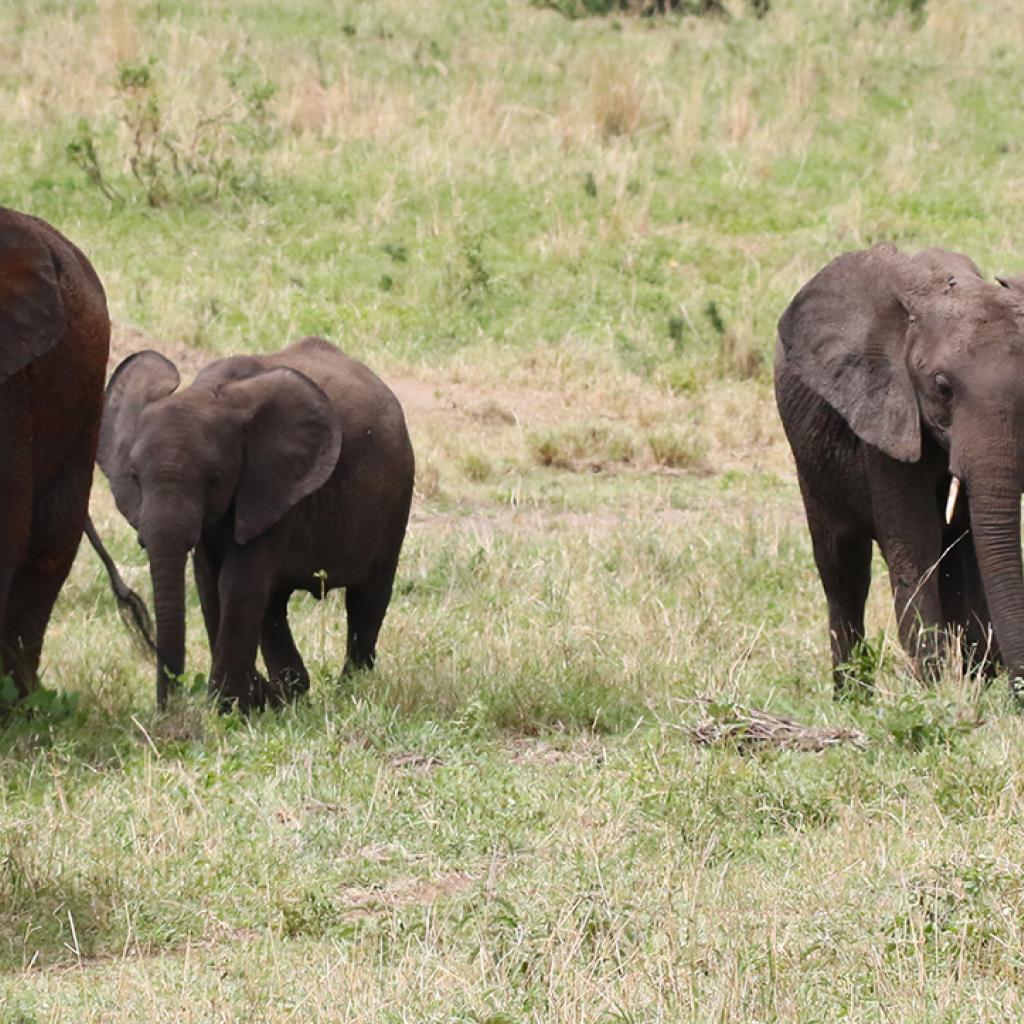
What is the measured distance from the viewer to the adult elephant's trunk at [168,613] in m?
8.31

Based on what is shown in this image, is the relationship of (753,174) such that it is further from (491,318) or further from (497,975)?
(497,975)

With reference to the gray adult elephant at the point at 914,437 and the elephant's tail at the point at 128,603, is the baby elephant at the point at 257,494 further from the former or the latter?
the gray adult elephant at the point at 914,437

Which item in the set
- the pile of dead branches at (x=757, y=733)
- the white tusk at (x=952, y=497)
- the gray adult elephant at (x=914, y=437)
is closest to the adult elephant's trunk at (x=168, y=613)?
the pile of dead branches at (x=757, y=733)

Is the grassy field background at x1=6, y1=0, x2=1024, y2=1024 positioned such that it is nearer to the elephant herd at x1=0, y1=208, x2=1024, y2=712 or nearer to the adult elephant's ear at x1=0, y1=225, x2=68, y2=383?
the elephant herd at x1=0, y1=208, x2=1024, y2=712

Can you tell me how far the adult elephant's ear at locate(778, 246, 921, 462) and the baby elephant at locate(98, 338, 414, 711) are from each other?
6.47 ft

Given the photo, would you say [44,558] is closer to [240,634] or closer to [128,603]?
[240,634]

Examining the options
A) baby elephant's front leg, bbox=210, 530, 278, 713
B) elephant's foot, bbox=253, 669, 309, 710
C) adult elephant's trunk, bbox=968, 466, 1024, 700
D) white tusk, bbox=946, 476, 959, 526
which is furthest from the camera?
elephant's foot, bbox=253, 669, 309, 710

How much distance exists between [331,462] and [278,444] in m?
0.23

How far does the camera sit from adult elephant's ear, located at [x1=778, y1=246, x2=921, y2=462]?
838 cm

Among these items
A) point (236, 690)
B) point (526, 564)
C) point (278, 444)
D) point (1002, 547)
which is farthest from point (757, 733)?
point (526, 564)

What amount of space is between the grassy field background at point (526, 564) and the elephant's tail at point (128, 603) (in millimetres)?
162

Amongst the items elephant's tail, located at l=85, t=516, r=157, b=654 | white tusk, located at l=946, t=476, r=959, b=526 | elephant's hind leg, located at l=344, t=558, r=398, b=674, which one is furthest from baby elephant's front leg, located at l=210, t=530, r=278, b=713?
white tusk, located at l=946, t=476, r=959, b=526

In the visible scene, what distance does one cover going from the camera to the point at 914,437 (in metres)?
8.27

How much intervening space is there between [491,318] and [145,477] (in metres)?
8.91
